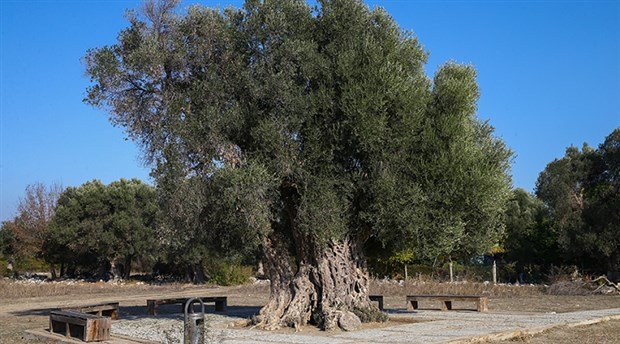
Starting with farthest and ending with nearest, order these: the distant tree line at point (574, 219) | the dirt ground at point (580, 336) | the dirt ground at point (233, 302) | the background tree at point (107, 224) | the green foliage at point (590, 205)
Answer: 1. the background tree at point (107, 224)
2. the distant tree line at point (574, 219)
3. the green foliage at point (590, 205)
4. the dirt ground at point (233, 302)
5. the dirt ground at point (580, 336)

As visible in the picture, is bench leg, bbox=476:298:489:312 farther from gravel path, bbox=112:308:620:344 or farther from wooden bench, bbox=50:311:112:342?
wooden bench, bbox=50:311:112:342

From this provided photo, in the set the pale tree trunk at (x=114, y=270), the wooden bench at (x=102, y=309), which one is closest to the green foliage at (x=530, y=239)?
the wooden bench at (x=102, y=309)

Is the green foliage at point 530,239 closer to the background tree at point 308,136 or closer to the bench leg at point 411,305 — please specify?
the bench leg at point 411,305

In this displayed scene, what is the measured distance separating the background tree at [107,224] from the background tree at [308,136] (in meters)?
30.4

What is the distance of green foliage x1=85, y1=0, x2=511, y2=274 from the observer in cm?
1552

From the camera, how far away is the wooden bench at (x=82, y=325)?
1432 cm

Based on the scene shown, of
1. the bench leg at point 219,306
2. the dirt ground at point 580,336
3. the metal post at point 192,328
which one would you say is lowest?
the dirt ground at point 580,336

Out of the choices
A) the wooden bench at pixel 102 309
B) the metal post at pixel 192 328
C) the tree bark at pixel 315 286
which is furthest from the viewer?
the wooden bench at pixel 102 309

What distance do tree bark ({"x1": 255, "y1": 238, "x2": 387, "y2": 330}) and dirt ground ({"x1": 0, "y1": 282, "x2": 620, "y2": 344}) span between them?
1552 mm

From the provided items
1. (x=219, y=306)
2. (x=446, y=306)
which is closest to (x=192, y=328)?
(x=219, y=306)

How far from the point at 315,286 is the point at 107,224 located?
3412 centimetres

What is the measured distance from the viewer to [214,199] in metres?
15.5

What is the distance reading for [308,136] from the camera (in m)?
15.9

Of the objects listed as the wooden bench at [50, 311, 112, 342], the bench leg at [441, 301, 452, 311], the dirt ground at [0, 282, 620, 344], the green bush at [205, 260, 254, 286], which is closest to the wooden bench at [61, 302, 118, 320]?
the dirt ground at [0, 282, 620, 344]
